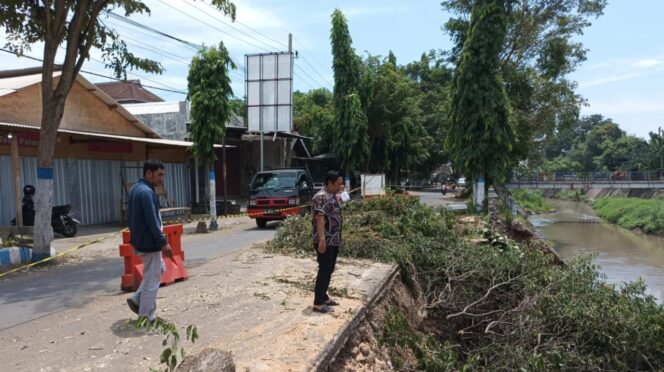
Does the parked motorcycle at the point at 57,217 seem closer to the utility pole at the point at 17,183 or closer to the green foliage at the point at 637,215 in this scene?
the utility pole at the point at 17,183

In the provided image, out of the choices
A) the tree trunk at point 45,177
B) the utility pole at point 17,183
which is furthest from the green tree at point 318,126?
the tree trunk at point 45,177

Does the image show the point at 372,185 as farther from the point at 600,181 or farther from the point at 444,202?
the point at 600,181

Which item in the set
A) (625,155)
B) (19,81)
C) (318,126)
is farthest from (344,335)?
(625,155)

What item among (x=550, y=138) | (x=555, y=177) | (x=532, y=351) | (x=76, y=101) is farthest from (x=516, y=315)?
(x=555, y=177)

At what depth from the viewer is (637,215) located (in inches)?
1390

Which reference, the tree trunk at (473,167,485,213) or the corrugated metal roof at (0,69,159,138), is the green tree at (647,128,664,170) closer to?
the tree trunk at (473,167,485,213)

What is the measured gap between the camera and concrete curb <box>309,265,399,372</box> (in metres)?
→ 4.56

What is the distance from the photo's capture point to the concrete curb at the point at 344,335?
15.0 ft

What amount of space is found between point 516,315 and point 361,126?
76.9 ft

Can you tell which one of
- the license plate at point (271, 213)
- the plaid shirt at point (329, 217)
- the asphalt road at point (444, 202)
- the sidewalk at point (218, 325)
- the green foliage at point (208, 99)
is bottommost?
the asphalt road at point (444, 202)

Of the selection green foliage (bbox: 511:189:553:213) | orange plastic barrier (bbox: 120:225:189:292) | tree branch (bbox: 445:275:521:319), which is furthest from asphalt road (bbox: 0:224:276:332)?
green foliage (bbox: 511:189:553:213)

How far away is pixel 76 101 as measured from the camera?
17281 mm

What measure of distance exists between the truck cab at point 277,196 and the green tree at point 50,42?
20.9ft

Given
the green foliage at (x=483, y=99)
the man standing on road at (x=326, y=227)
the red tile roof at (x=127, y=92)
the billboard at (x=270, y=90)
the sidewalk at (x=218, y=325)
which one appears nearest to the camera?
the sidewalk at (x=218, y=325)
